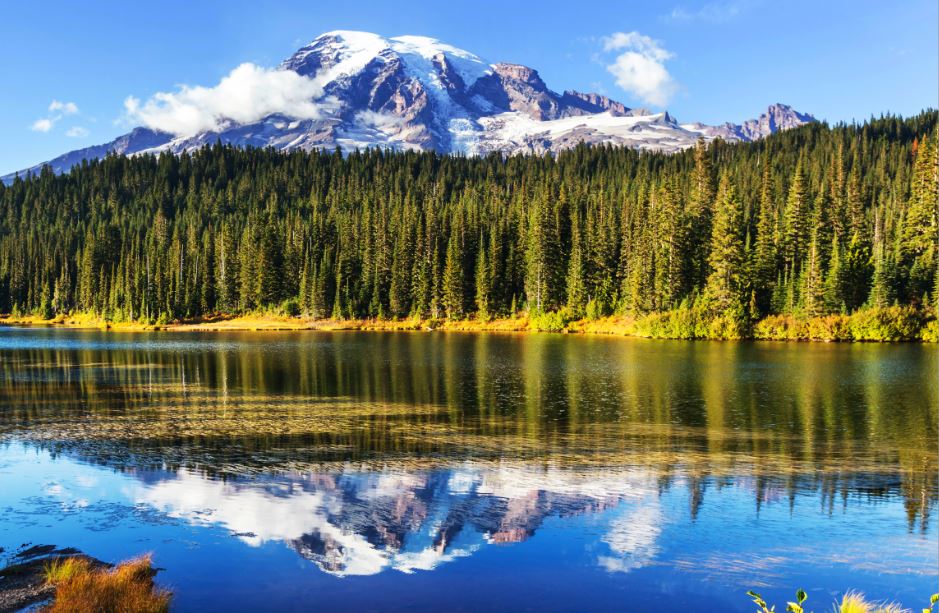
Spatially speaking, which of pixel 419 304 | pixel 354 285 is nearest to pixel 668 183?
pixel 419 304

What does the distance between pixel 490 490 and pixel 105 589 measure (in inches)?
413

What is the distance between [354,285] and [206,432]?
114 meters

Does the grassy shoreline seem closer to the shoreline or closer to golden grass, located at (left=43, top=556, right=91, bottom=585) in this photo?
the shoreline

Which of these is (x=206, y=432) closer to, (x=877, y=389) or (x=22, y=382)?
(x=22, y=382)

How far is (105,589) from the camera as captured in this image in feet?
41.4

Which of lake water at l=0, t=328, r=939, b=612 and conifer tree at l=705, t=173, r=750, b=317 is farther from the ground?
conifer tree at l=705, t=173, r=750, b=317

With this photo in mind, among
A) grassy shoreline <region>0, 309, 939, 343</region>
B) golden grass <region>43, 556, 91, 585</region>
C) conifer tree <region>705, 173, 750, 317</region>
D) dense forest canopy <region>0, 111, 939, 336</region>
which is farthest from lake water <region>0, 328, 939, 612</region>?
dense forest canopy <region>0, 111, 939, 336</region>

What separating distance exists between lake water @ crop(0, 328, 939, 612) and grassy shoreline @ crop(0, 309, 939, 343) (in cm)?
4225

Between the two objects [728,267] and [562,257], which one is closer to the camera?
[728,267]

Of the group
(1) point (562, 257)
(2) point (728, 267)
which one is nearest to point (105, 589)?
(2) point (728, 267)

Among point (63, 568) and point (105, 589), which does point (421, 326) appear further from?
point (105, 589)

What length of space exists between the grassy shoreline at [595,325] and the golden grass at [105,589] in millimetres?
85610

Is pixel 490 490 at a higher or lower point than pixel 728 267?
lower

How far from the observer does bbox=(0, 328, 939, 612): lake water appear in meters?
13.9
